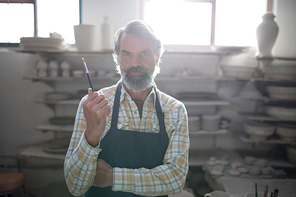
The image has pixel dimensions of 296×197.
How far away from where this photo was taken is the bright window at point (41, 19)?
10.5ft

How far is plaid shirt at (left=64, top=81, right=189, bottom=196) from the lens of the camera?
0.99 meters

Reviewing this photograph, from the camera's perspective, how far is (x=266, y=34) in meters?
2.80

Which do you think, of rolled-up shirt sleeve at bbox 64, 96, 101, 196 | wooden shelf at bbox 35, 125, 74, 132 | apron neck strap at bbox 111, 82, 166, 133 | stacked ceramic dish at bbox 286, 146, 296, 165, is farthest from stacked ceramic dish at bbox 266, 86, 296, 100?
wooden shelf at bbox 35, 125, 74, 132

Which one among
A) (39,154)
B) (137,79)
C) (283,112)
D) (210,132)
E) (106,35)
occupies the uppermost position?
(106,35)

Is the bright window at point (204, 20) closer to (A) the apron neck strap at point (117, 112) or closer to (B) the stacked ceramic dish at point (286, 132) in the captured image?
(B) the stacked ceramic dish at point (286, 132)

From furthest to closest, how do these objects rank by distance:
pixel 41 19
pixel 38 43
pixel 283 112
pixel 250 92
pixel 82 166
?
pixel 41 19
pixel 250 92
pixel 283 112
pixel 38 43
pixel 82 166

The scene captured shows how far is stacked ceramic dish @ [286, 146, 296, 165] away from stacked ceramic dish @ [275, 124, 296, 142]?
142 mm

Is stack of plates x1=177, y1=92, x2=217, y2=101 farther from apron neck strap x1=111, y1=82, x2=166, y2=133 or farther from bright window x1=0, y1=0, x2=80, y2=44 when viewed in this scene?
bright window x1=0, y1=0, x2=80, y2=44

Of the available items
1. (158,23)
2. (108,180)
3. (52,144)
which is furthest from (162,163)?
(158,23)

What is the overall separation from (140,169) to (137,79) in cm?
54

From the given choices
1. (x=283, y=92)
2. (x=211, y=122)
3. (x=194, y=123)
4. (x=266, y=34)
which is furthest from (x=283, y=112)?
(x=194, y=123)

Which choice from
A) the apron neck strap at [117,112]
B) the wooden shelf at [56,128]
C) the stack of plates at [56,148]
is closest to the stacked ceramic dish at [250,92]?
the apron neck strap at [117,112]

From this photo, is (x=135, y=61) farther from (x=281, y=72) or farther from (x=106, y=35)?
(x=281, y=72)

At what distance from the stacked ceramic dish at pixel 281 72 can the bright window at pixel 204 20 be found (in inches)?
26.9
